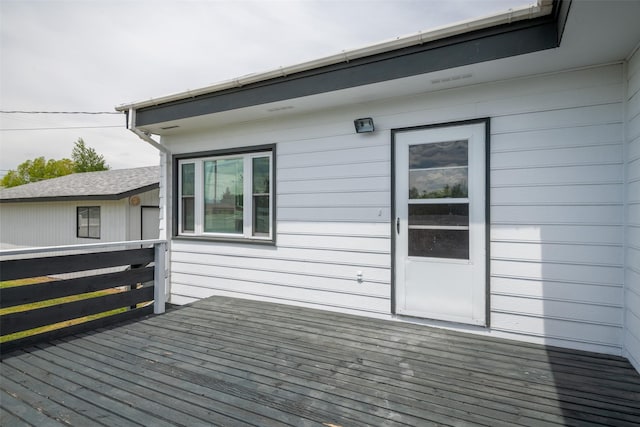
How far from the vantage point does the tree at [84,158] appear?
34875 mm

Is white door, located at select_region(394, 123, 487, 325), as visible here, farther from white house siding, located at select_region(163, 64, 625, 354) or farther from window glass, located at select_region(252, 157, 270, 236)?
window glass, located at select_region(252, 157, 270, 236)

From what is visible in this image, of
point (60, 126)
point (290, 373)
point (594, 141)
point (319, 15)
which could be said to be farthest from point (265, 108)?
point (60, 126)

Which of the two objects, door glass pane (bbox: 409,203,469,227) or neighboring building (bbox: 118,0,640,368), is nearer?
neighboring building (bbox: 118,0,640,368)

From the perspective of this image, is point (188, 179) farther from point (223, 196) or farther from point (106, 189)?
Answer: point (106, 189)

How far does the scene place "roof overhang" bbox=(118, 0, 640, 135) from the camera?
2064mm

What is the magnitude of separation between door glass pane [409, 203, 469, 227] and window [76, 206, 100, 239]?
9.90 meters

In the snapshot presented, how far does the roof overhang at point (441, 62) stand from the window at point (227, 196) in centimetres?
66

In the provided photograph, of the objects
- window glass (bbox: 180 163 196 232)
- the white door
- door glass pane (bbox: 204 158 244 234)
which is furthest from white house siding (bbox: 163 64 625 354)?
window glass (bbox: 180 163 196 232)

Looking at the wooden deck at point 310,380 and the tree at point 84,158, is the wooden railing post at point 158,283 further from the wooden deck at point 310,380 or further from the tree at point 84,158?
the tree at point 84,158

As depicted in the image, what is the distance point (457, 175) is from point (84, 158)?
41284 mm

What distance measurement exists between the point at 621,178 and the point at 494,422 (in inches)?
80.3

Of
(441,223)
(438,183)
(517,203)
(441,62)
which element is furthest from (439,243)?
(441,62)

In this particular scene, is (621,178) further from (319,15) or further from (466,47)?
(319,15)

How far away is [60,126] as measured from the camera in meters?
23.6
